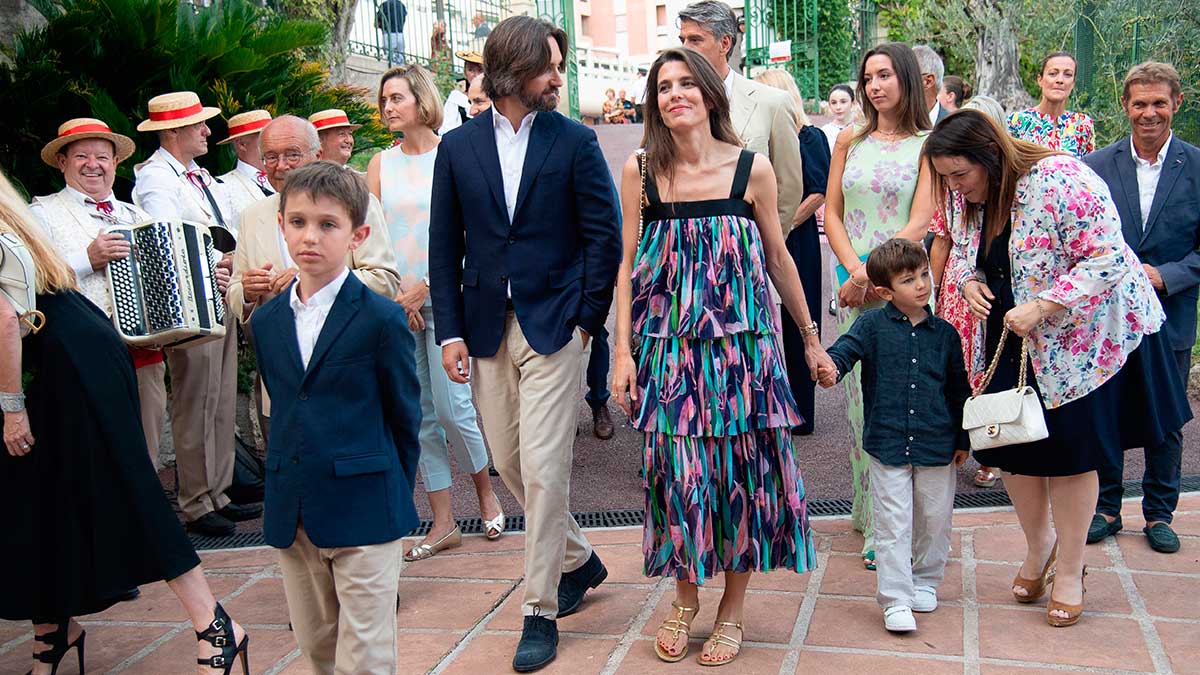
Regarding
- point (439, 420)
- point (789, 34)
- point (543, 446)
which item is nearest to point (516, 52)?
point (543, 446)

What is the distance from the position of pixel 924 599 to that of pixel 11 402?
10.7 ft

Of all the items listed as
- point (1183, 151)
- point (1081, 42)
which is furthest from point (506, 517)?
point (1081, 42)

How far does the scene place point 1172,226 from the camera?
4.95 metres

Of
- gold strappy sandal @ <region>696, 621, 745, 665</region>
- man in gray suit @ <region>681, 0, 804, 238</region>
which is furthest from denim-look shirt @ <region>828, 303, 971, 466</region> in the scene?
man in gray suit @ <region>681, 0, 804, 238</region>

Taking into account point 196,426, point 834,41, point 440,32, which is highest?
point 440,32

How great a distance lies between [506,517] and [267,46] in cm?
397

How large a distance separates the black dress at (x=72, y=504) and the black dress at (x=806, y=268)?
3862mm

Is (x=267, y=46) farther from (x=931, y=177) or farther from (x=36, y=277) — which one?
(x=931, y=177)

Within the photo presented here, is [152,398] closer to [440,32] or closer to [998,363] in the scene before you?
[998,363]

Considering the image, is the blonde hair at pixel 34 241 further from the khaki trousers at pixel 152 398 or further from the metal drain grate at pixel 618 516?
the metal drain grate at pixel 618 516

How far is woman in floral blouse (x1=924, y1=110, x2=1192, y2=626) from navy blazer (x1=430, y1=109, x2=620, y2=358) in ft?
3.94

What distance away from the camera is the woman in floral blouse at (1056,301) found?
385 cm

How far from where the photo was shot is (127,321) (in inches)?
196

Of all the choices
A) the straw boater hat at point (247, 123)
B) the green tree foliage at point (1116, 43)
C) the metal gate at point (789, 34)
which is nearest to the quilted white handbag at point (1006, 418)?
the straw boater hat at point (247, 123)
